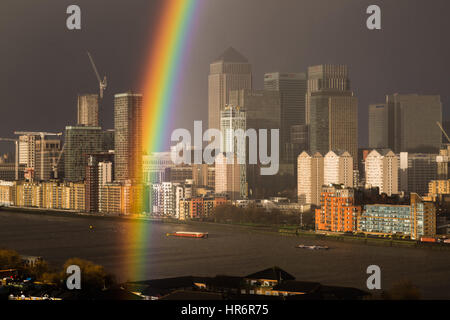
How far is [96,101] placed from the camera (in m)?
39.7

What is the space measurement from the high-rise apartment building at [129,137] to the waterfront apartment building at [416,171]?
390 inches

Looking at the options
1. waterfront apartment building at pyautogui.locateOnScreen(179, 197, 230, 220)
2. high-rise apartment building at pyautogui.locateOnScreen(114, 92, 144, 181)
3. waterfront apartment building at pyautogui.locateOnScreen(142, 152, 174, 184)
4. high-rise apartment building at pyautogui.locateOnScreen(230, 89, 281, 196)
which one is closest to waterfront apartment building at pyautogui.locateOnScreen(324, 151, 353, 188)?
waterfront apartment building at pyautogui.locateOnScreen(179, 197, 230, 220)

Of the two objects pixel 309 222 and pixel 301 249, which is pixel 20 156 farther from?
pixel 301 249

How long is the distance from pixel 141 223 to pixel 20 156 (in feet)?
84.5

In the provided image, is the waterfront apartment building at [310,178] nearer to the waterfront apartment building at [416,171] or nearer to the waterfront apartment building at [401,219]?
the waterfront apartment building at [416,171]

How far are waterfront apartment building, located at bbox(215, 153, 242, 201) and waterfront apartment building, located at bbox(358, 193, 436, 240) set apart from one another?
388 inches

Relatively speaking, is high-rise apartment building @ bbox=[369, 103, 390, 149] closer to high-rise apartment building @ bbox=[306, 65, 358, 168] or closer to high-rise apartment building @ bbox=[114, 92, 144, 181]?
high-rise apartment building @ bbox=[306, 65, 358, 168]

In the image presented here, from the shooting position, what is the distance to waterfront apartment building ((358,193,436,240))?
17.3 meters

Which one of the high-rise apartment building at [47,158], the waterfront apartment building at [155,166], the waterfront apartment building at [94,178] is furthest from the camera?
the high-rise apartment building at [47,158]

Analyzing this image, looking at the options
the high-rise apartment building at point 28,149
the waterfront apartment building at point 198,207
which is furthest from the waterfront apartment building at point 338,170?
the high-rise apartment building at point 28,149

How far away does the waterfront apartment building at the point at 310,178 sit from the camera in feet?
84.0

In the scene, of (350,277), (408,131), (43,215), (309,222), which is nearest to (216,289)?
(350,277)

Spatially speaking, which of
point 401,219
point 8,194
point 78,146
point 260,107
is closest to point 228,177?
point 260,107

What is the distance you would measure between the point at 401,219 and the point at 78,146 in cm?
2243
